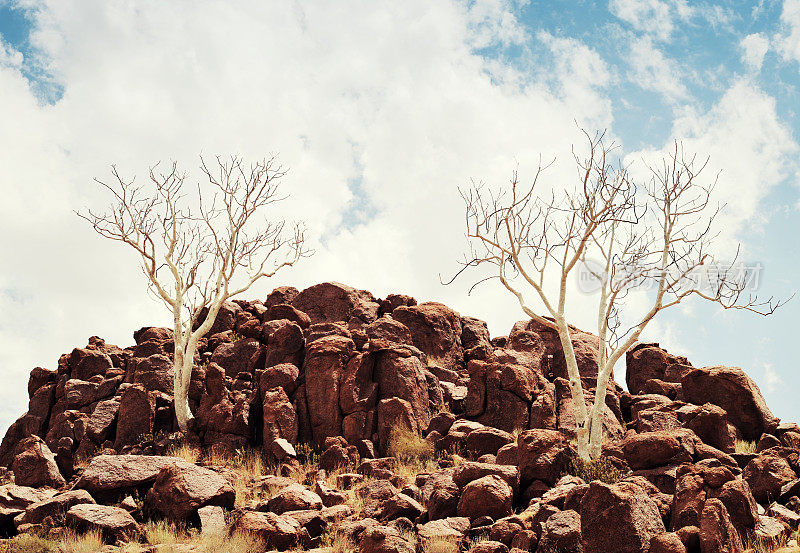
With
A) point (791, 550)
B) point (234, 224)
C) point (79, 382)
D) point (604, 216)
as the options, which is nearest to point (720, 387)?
point (604, 216)

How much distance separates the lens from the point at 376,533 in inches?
476

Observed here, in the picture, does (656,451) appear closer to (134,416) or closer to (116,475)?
(116,475)

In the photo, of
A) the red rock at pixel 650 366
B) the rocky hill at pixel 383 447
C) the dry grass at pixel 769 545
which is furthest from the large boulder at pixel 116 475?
the red rock at pixel 650 366

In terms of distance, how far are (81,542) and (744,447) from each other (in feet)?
55.4

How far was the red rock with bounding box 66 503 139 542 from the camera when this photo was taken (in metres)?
13.3

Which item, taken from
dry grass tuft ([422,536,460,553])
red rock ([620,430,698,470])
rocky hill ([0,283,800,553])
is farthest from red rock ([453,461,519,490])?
red rock ([620,430,698,470])

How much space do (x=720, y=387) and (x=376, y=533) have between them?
46.6 feet

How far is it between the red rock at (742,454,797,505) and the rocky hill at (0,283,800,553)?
2.1 inches

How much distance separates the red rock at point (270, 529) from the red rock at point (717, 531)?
22.7ft

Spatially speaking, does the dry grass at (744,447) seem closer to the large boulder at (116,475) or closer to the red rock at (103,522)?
the large boulder at (116,475)

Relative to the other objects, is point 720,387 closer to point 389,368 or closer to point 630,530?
point 389,368

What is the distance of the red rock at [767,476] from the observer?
1401 cm

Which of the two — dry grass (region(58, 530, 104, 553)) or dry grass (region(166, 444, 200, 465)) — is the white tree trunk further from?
dry grass (region(58, 530, 104, 553))

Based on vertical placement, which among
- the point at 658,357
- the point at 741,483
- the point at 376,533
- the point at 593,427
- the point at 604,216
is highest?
the point at 604,216
